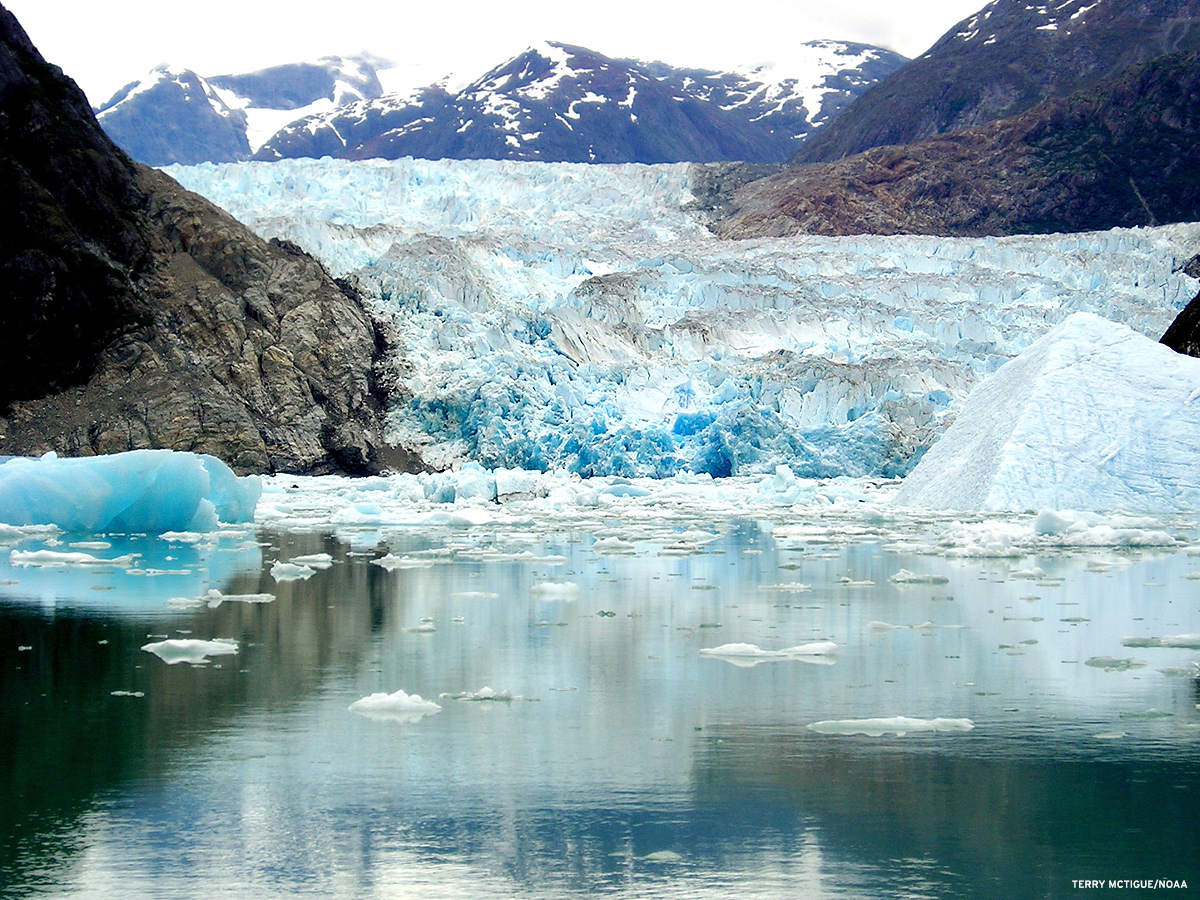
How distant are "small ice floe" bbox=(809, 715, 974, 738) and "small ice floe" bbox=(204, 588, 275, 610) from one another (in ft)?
11.2

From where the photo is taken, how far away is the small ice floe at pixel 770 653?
445cm

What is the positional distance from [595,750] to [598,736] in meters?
0.14

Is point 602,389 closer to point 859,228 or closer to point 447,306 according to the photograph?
point 447,306

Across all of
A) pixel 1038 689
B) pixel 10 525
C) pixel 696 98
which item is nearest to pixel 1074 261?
pixel 10 525

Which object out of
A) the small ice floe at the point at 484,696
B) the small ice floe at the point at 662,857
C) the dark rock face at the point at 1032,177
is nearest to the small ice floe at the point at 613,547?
the small ice floe at the point at 484,696

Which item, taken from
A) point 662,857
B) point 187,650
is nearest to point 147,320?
point 187,650

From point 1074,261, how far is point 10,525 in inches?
969

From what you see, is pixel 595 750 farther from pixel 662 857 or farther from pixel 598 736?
pixel 662 857

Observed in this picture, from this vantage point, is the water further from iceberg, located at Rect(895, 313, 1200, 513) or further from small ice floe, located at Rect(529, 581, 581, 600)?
iceberg, located at Rect(895, 313, 1200, 513)

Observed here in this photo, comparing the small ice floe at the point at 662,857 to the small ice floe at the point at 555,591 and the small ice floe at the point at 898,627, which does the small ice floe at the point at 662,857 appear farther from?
the small ice floe at the point at 555,591

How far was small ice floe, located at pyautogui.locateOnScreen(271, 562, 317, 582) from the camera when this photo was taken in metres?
6.99

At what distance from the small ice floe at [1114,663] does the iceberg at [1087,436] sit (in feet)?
22.0

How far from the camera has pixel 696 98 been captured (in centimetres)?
7269

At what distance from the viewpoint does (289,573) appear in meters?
7.08
